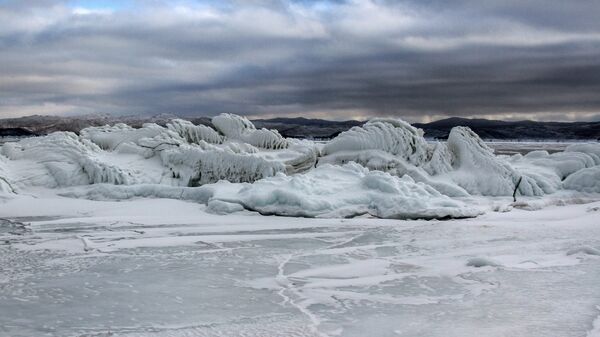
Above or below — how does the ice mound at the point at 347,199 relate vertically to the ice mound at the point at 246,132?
below

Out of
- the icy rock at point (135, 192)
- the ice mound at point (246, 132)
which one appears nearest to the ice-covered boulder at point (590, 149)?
the ice mound at point (246, 132)

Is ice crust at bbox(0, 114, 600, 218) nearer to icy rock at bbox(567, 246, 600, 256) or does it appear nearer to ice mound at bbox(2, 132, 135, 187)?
ice mound at bbox(2, 132, 135, 187)

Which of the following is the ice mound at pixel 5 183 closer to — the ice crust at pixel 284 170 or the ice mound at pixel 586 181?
the ice crust at pixel 284 170

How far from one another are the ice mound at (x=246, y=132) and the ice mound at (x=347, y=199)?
5.04 m

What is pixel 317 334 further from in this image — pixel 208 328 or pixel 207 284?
pixel 207 284

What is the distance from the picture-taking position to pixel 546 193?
15070 mm

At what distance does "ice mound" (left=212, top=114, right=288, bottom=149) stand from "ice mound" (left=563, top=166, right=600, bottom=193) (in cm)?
802

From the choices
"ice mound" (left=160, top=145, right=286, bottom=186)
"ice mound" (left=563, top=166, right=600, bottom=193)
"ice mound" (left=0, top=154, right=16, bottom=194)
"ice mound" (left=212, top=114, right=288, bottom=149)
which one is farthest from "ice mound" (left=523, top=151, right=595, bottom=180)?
"ice mound" (left=0, top=154, right=16, bottom=194)

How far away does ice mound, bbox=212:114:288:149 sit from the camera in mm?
17125

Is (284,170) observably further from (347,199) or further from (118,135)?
(118,135)

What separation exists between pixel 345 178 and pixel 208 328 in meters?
8.33

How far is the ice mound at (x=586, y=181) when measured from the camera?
50.6ft

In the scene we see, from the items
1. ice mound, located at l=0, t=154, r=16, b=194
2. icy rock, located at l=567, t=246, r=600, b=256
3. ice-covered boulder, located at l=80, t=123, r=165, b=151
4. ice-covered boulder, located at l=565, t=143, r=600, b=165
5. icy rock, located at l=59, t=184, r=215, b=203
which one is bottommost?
icy rock, located at l=567, t=246, r=600, b=256

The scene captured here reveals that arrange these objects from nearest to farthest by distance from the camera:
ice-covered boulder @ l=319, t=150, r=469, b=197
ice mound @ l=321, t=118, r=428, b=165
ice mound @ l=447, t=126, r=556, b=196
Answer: ice-covered boulder @ l=319, t=150, r=469, b=197, ice mound @ l=447, t=126, r=556, b=196, ice mound @ l=321, t=118, r=428, b=165
